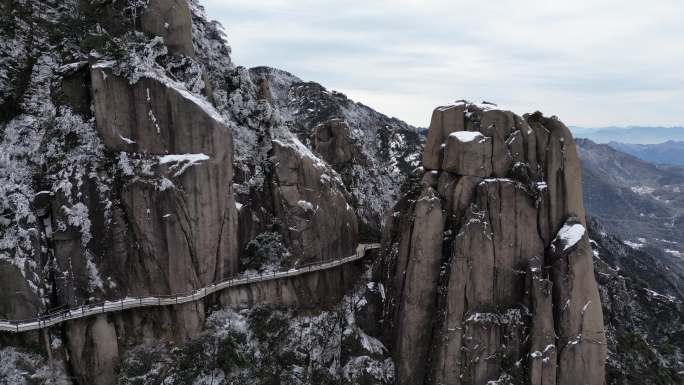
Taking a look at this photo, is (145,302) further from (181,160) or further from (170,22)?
(170,22)

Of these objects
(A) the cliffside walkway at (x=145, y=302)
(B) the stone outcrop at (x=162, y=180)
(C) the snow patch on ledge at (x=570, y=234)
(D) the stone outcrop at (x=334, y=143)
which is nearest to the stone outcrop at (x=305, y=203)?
(A) the cliffside walkway at (x=145, y=302)

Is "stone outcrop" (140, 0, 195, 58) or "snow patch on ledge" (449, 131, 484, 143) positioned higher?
"stone outcrop" (140, 0, 195, 58)

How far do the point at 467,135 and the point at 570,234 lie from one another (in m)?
12.2

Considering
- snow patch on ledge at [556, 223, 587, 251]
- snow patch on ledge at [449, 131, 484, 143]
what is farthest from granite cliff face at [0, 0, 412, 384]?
snow patch on ledge at [556, 223, 587, 251]

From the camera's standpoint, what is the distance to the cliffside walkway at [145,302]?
38.9 meters

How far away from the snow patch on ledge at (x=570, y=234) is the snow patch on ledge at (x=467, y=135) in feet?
35.5

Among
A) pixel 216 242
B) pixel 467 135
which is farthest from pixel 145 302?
pixel 467 135

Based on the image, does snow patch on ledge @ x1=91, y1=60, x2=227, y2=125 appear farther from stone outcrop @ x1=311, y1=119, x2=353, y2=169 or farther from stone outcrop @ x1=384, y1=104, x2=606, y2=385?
stone outcrop @ x1=311, y1=119, x2=353, y2=169

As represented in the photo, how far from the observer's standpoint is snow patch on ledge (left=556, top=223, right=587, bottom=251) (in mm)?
42312

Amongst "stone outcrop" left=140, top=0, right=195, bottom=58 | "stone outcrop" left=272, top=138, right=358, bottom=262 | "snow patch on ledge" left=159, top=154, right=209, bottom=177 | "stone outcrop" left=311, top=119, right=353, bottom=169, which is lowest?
"stone outcrop" left=272, top=138, right=358, bottom=262

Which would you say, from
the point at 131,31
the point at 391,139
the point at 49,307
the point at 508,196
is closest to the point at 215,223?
the point at 49,307

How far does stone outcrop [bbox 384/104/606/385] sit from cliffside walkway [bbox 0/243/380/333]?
10128mm

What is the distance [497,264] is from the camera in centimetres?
4356

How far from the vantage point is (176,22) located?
49562 mm
